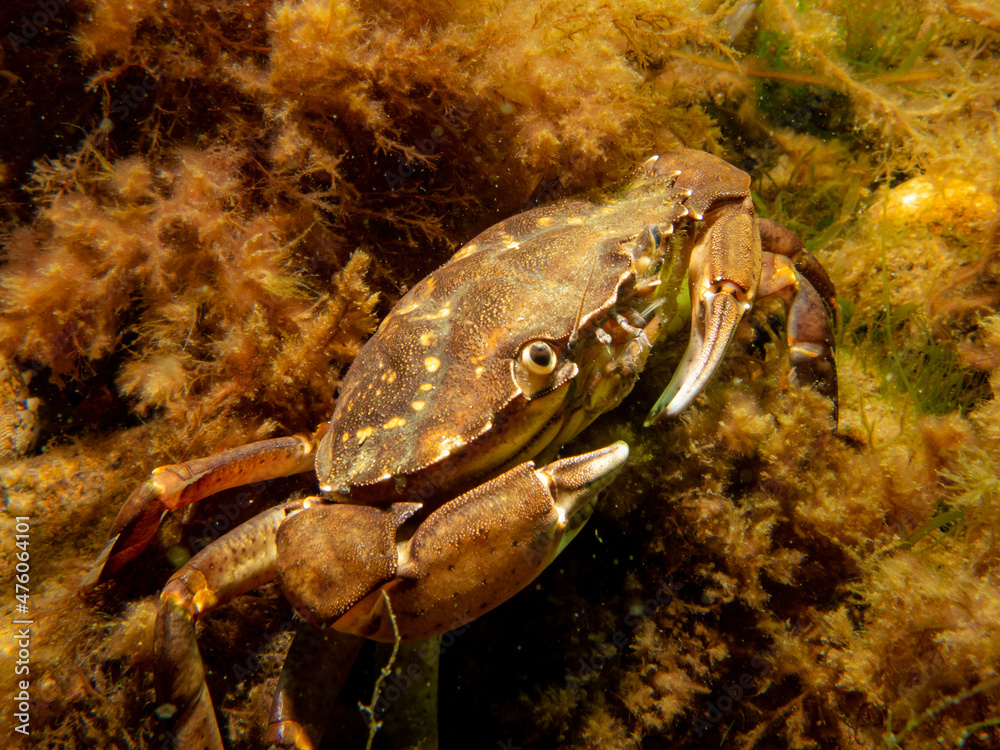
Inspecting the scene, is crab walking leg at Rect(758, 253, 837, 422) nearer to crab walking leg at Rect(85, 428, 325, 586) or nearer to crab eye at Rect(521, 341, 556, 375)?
crab eye at Rect(521, 341, 556, 375)

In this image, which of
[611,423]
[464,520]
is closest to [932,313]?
[611,423]

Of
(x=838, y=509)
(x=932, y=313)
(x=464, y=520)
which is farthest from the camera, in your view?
(x=932, y=313)

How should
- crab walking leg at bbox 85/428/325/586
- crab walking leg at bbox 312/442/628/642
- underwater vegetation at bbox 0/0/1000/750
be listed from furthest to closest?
1. underwater vegetation at bbox 0/0/1000/750
2. crab walking leg at bbox 85/428/325/586
3. crab walking leg at bbox 312/442/628/642

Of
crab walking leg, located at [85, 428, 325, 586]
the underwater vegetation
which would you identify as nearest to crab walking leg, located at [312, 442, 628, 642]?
crab walking leg, located at [85, 428, 325, 586]

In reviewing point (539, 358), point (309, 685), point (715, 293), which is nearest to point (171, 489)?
point (309, 685)

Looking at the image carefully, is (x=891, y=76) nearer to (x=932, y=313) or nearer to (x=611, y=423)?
(x=932, y=313)

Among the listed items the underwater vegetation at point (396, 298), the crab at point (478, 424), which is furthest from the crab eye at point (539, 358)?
the underwater vegetation at point (396, 298)

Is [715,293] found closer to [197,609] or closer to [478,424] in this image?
[478,424]
